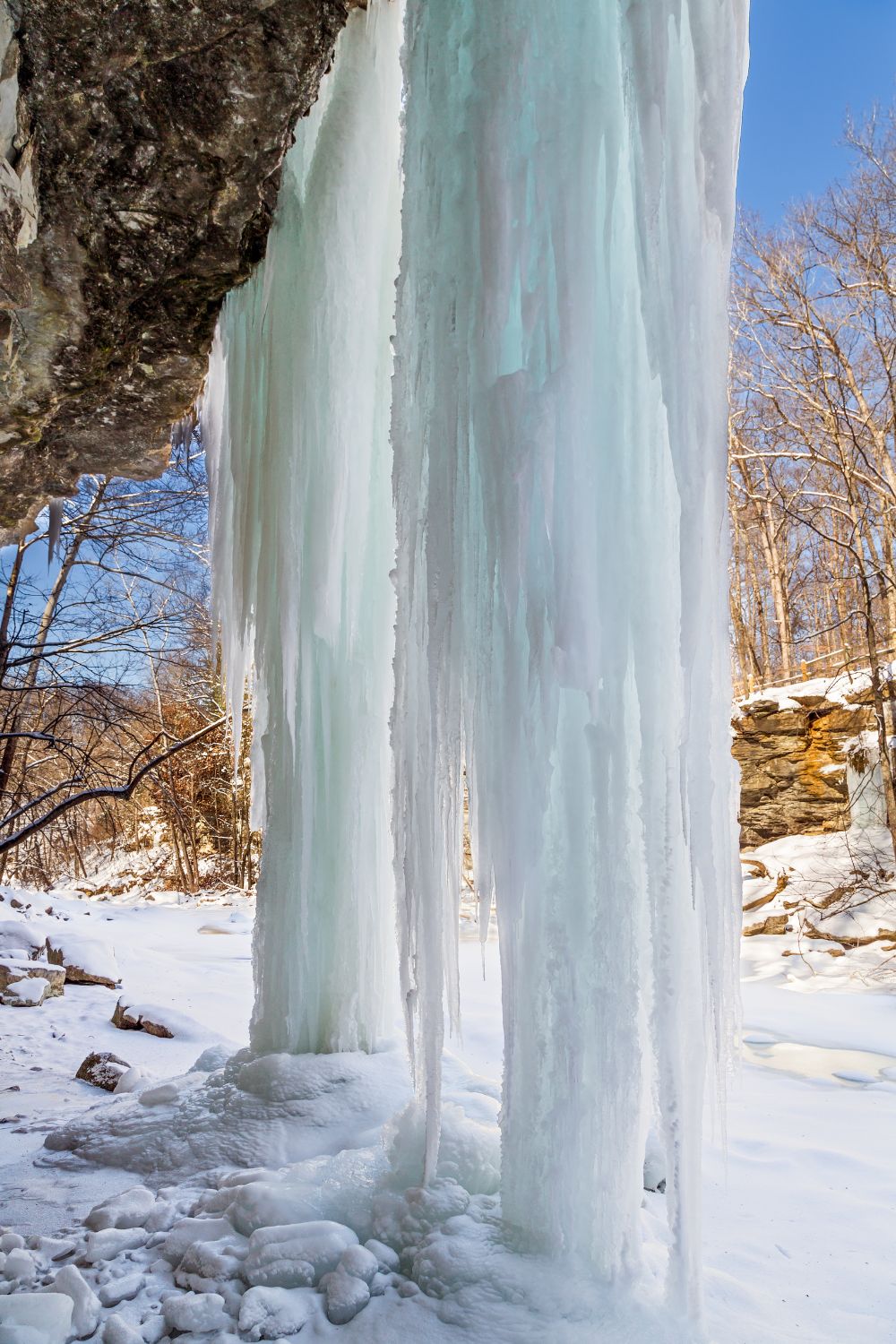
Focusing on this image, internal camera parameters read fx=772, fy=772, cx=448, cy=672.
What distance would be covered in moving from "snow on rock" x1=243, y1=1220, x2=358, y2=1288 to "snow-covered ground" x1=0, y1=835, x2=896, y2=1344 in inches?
0.4

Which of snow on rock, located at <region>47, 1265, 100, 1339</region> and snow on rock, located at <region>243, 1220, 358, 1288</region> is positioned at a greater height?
snow on rock, located at <region>243, 1220, 358, 1288</region>

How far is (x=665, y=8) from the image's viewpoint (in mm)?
1466

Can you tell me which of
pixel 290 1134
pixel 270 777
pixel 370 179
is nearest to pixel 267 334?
pixel 370 179

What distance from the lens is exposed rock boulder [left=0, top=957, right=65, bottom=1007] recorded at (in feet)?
14.4

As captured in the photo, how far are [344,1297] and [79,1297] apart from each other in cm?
55

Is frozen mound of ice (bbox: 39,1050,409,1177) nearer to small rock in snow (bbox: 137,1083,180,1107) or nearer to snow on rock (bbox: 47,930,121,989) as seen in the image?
small rock in snow (bbox: 137,1083,180,1107)

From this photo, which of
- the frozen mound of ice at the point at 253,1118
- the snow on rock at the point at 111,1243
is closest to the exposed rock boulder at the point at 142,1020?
the frozen mound of ice at the point at 253,1118

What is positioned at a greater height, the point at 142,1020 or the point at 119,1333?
the point at 119,1333

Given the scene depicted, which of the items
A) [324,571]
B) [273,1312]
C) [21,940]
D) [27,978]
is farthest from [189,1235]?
[21,940]

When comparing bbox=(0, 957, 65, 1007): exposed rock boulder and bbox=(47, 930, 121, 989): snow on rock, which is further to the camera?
bbox=(47, 930, 121, 989): snow on rock

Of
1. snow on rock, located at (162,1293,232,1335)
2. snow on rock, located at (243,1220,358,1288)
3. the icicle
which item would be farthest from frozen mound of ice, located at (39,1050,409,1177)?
the icicle

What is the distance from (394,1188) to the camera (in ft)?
5.99

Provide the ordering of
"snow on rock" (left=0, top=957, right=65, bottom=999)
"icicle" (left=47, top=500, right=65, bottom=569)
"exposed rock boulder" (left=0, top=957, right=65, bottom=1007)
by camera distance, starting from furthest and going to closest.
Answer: "snow on rock" (left=0, top=957, right=65, bottom=999), "exposed rock boulder" (left=0, top=957, right=65, bottom=1007), "icicle" (left=47, top=500, right=65, bottom=569)

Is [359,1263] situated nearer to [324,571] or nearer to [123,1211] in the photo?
[123,1211]
